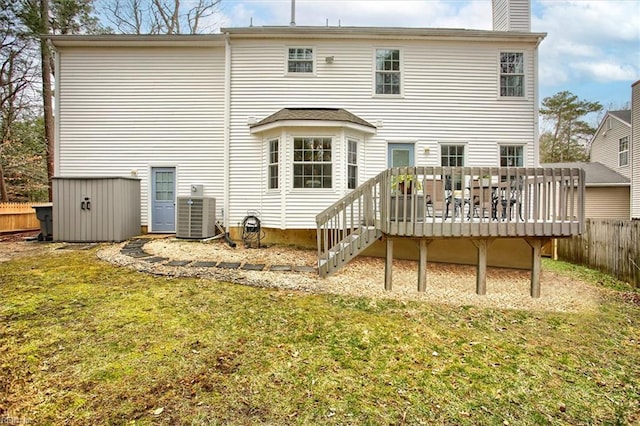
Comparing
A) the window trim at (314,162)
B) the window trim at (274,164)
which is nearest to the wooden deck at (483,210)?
the window trim at (314,162)

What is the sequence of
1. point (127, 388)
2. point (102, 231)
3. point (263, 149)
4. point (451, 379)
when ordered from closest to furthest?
point (127, 388) → point (451, 379) → point (102, 231) → point (263, 149)

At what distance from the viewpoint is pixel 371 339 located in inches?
149

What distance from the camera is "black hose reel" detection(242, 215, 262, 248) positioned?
880 centimetres

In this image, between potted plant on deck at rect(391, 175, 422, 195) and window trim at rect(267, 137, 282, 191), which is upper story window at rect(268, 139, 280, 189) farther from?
potted plant on deck at rect(391, 175, 422, 195)

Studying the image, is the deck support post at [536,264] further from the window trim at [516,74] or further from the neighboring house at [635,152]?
the neighboring house at [635,152]

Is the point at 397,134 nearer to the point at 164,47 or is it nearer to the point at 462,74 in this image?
the point at 462,74

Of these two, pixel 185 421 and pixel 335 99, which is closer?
pixel 185 421

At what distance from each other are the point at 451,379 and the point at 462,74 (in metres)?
9.10

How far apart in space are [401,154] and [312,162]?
2.86 m

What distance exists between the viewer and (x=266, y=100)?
934 centimetres

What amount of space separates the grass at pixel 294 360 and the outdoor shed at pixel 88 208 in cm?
345

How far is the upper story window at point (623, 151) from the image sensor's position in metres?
16.9

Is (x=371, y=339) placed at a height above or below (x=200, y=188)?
below

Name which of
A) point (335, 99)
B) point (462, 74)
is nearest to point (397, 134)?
point (335, 99)
